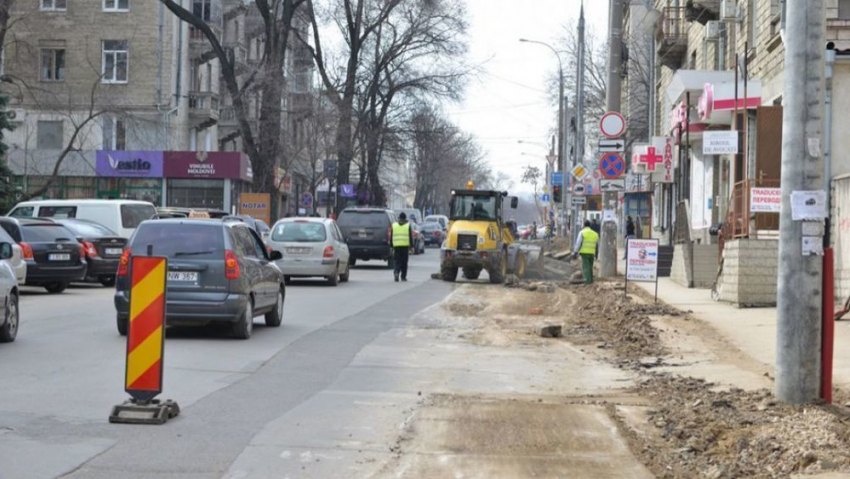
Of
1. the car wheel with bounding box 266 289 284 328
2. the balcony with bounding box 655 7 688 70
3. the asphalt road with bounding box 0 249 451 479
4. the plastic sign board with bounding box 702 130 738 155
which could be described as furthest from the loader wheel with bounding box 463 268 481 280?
the car wheel with bounding box 266 289 284 328

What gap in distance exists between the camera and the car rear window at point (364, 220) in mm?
38031

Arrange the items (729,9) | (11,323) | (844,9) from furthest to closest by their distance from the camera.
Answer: (729,9) → (844,9) → (11,323)

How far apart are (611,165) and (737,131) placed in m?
3.71

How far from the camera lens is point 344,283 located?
97.0ft

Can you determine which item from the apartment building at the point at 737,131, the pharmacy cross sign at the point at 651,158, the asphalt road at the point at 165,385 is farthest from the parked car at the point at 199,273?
the pharmacy cross sign at the point at 651,158

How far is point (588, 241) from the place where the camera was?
2906cm

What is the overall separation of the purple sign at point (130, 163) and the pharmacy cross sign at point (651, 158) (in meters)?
25.3

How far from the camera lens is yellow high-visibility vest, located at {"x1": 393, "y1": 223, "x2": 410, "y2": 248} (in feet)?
100.0

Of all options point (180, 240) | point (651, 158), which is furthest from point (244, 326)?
point (651, 158)

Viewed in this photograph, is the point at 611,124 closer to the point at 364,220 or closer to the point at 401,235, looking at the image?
the point at 401,235

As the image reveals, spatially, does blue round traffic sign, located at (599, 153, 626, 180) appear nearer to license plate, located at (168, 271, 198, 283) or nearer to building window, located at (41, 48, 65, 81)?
license plate, located at (168, 271, 198, 283)

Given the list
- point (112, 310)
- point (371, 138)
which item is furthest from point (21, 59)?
point (112, 310)

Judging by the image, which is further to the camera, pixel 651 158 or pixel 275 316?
pixel 651 158

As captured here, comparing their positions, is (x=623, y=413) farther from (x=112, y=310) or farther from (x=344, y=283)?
(x=344, y=283)
